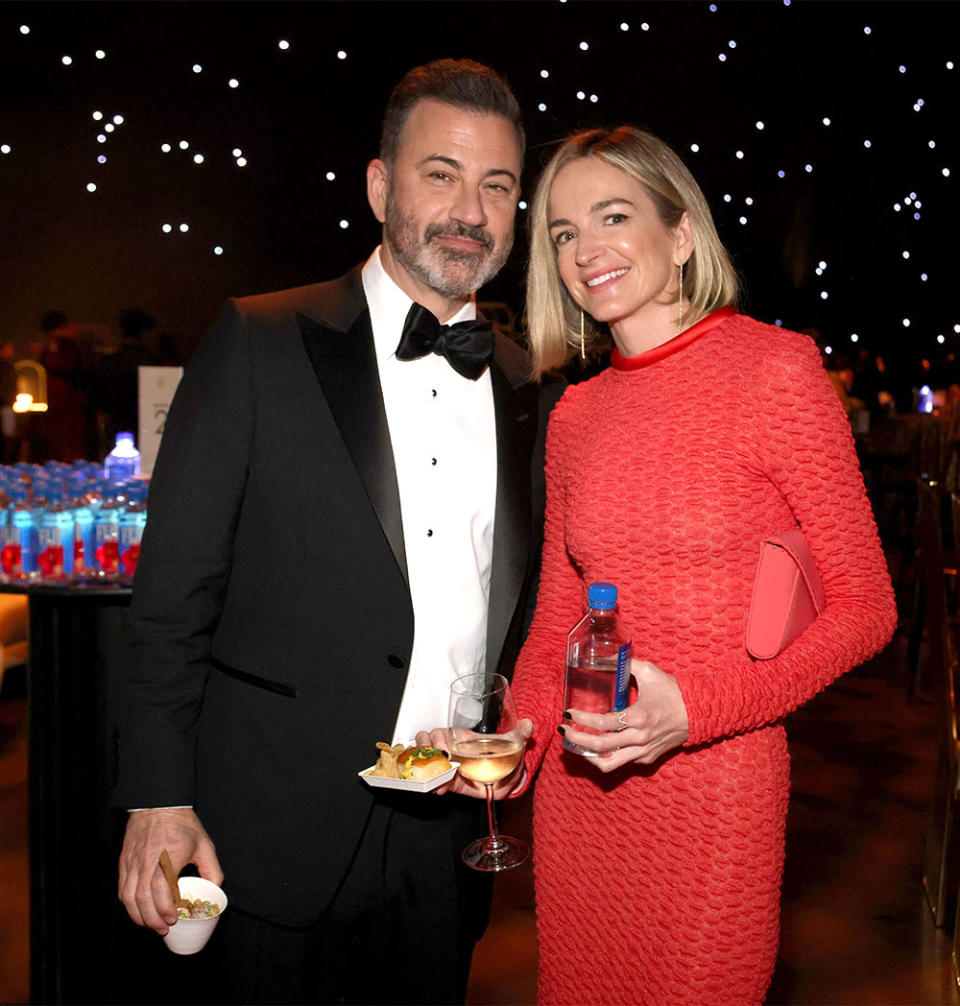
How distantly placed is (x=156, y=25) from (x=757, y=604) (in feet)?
27.5

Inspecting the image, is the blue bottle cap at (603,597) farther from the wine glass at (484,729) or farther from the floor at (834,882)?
the floor at (834,882)

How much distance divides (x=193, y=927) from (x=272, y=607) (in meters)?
0.53

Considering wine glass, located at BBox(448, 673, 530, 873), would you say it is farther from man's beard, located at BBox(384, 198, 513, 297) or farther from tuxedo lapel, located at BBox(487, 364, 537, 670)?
man's beard, located at BBox(384, 198, 513, 297)

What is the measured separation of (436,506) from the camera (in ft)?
6.05

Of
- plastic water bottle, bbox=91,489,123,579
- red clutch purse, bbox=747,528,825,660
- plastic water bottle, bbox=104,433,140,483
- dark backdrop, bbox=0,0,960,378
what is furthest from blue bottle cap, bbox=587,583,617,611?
dark backdrop, bbox=0,0,960,378

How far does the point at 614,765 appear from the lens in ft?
4.80

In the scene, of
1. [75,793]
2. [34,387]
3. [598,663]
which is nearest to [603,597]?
[598,663]

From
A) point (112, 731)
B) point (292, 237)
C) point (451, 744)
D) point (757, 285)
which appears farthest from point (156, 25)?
point (451, 744)

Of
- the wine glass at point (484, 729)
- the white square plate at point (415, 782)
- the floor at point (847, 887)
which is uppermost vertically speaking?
the wine glass at point (484, 729)

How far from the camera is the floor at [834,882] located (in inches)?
117

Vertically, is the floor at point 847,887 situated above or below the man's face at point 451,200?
below

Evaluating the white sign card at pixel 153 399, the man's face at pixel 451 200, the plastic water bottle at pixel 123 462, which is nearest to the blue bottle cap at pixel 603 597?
the man's face at pixel 451 200

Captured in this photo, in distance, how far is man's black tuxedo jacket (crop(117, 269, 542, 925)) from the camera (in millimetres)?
1686

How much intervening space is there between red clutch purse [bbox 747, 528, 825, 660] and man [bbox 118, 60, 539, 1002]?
499 millimetres
